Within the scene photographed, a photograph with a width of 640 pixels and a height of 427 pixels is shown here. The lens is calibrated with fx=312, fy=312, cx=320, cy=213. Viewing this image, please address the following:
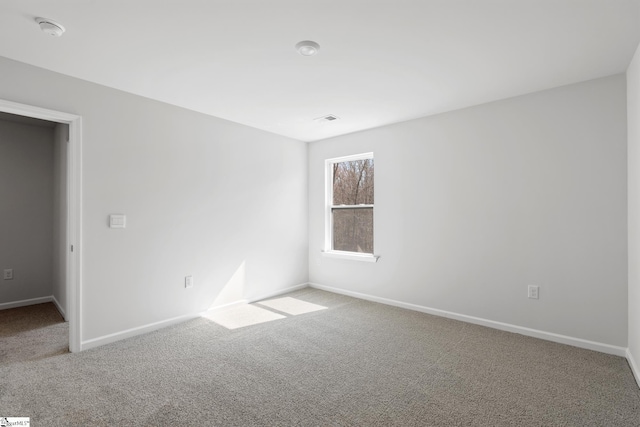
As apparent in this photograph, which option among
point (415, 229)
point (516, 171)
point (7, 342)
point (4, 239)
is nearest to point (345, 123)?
point (415, 229)

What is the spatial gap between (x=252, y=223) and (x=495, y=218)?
9.52ft

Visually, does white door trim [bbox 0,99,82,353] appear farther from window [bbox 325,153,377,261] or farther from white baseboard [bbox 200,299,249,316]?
window [bbox 325,153,377,261]

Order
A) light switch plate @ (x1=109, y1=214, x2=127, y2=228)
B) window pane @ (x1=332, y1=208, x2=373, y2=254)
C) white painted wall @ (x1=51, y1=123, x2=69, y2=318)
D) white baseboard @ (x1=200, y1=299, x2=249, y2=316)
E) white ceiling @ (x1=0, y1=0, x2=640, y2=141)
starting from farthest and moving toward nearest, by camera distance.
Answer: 1. window pane @ (x1=332, y1=208, x2=373, y2=254)
2. white baseboard @ (x1=200, y1=299, x2=249, y2=316)
3. white painted wall @ (x1=51, y1=123, x2=69, y2=318)
4. light switch plate @ (x1=109, y1=214, x2=127, y2=228)
5. white ceiling @ (x1=0, y1=0, x2=640, y2=141)

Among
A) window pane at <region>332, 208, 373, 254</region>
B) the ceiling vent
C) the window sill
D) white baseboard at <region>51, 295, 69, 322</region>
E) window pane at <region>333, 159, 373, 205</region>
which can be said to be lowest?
white baseboard at <region>51, 295, 69, 322</region>

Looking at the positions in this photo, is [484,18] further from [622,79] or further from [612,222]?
[612,222]

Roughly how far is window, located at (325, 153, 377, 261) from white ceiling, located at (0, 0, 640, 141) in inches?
55.2

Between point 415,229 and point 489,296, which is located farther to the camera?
point 415,229

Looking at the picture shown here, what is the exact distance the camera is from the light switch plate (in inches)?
114

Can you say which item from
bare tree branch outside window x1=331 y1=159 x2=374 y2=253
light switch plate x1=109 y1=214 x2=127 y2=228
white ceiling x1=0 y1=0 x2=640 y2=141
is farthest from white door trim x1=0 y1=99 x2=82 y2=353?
bare tree branch outside window x1=331 y1=159 x2=374 y2=253

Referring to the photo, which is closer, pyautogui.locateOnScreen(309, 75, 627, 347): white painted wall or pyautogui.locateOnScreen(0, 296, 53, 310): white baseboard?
pyautogui.locateOnScreen(309, 75, 627, 347): white painted wall

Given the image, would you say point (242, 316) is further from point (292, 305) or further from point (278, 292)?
point (278, 292)

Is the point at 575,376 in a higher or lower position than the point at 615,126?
lower

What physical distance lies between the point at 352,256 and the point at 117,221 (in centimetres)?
287

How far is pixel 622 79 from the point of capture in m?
2.62
